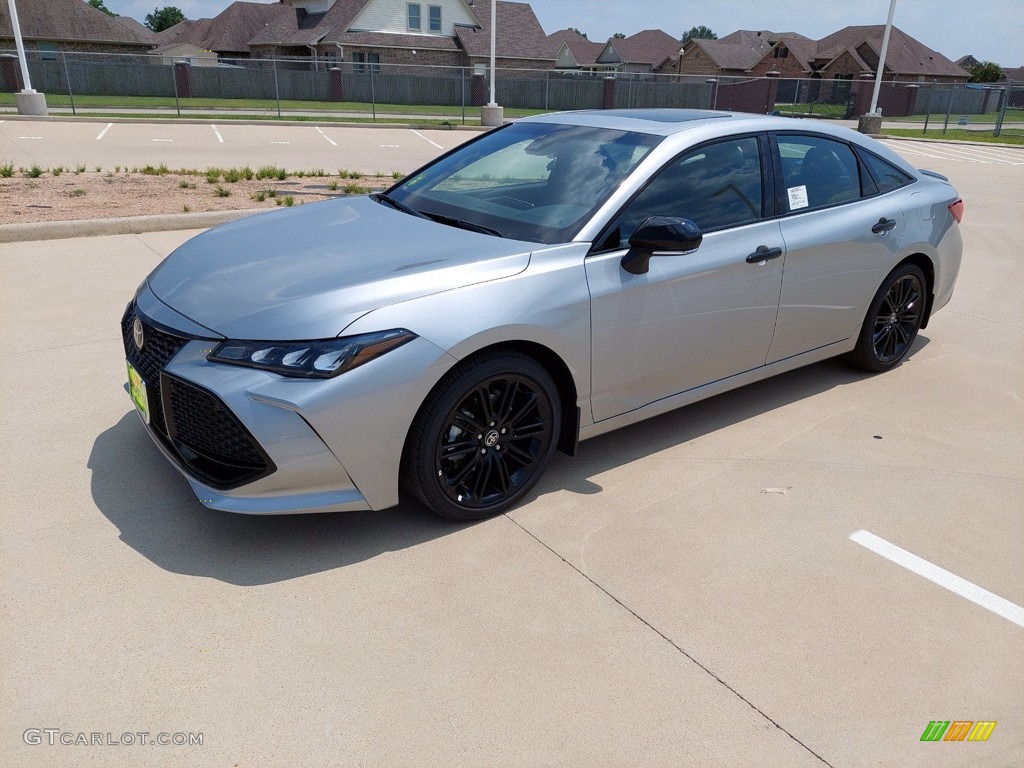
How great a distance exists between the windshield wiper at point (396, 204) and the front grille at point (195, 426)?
1431mm

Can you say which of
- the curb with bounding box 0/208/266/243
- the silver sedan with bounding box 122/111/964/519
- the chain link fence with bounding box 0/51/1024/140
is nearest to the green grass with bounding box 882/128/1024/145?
the chain link fence with bounding box 0/51/1024/140

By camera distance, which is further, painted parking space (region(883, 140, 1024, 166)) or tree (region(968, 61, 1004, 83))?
tree (region(968, 61, 1004, 83))

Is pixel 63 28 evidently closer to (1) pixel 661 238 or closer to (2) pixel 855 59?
(2) pixel 855 59

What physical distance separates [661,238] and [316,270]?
1461 millimetres

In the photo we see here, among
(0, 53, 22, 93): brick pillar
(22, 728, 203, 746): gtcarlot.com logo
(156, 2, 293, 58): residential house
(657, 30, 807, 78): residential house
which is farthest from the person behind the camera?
(657, 30, 807, 78): residential house

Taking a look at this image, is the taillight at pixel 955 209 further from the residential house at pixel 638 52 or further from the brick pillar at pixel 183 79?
the residential house at pixel 638 52

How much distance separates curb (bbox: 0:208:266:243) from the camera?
800cm

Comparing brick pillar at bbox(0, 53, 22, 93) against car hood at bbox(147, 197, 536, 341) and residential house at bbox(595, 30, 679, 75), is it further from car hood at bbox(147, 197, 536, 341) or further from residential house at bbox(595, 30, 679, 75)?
residential house at bbox(595, 30, 679, 75)

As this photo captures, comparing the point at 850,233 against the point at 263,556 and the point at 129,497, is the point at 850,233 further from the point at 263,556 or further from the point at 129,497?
the point at 129,497

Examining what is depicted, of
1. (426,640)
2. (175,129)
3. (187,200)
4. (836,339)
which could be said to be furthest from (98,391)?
(175,129)

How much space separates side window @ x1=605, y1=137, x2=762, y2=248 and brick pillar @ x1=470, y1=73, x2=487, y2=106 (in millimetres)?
35926

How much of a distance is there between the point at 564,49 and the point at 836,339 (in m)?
66.6

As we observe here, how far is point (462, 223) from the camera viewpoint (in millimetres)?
3980

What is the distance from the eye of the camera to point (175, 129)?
23203 millimetres
